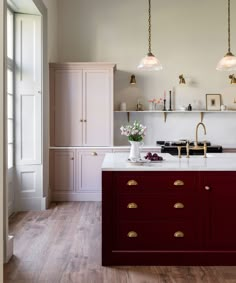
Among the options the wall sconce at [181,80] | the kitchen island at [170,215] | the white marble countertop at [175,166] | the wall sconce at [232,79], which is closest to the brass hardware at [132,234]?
the kitchen island at [170,215]

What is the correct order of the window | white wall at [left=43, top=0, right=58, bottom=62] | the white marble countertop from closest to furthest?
the white marble countertop, the window, white wall at [left=43, top=0, right=58, bottom=62]

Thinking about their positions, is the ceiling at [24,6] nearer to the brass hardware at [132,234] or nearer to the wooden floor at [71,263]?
the wooden floor at [71,263]

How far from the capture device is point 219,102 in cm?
606

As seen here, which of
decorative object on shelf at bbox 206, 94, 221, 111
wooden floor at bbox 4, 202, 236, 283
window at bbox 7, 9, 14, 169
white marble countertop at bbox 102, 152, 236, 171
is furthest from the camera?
decorative object on shelf at bbox 206, 94, 221, 111

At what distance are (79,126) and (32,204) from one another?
1.42m

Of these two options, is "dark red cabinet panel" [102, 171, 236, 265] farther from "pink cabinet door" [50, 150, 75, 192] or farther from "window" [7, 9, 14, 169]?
"pink cabinet door" [50, 150, 75, 192]

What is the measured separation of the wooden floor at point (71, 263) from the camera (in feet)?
9.00

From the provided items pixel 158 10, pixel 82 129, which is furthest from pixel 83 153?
pixel 158 10

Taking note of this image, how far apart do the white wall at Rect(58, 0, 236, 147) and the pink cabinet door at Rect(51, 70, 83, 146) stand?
774 mm

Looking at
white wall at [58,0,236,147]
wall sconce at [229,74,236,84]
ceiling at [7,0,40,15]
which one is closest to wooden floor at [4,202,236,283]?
white wall at [58,0,236,147]

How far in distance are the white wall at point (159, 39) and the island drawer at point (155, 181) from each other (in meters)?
3.15

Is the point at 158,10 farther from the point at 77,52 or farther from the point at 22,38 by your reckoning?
the point at 22,38

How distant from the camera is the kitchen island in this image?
2973 millimetres

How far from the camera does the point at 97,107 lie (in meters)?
5.52
